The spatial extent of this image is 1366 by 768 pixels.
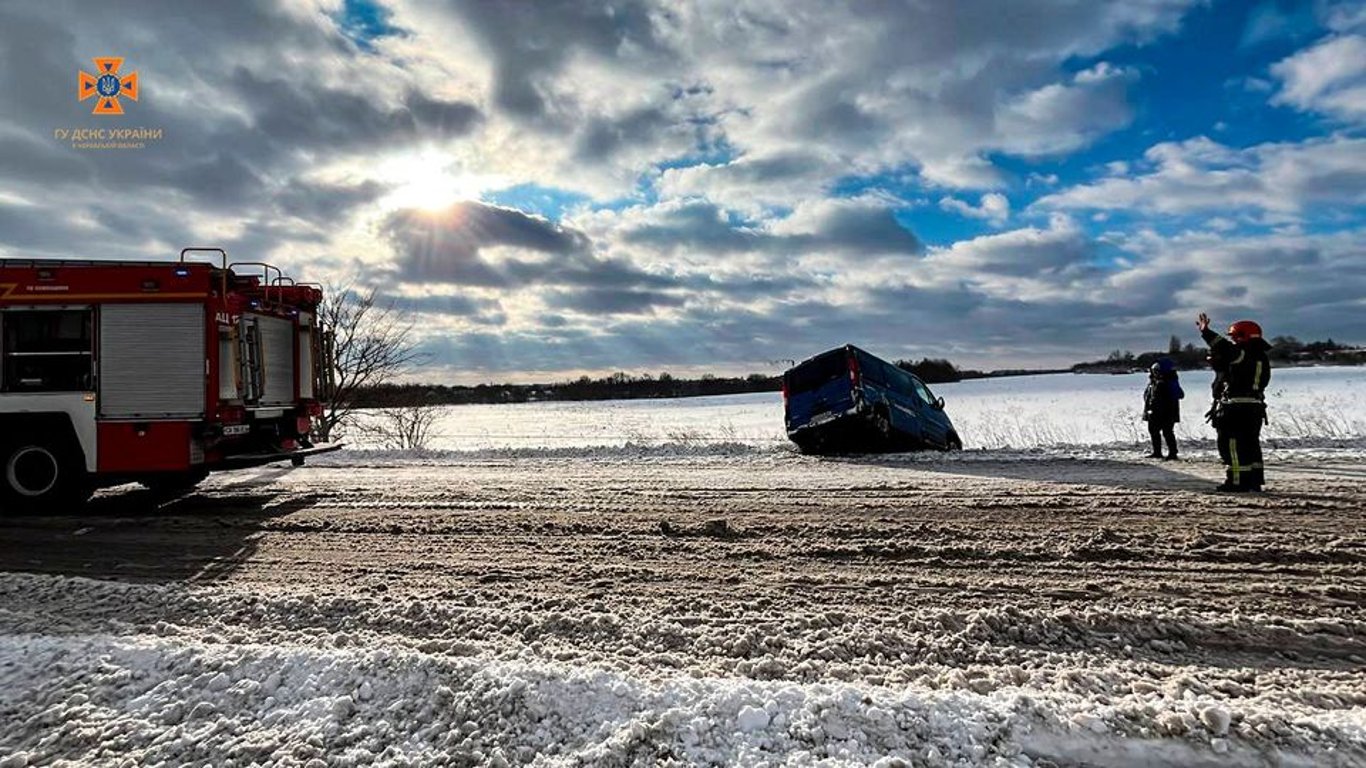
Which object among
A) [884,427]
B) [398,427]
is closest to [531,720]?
[884,427]

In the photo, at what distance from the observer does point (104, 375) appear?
299 inches

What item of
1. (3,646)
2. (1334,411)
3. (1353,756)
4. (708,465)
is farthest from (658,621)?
(1334,411)

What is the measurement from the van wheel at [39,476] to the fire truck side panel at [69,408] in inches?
11.3

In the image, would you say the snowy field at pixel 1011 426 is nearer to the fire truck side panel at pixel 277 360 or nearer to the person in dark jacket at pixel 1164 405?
the person in dark jacket at pixel 1164 405

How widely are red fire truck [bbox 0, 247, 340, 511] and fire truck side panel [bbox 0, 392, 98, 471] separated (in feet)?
0.04

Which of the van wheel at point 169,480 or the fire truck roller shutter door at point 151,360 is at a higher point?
the fire truck roller shutter door at point 151,360

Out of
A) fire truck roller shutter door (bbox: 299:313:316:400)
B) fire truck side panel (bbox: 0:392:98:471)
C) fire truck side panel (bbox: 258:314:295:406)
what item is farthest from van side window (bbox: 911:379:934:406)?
fire truck side panel (bbox: 0:392:98:471)

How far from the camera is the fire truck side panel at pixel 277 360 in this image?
8812 millimetres

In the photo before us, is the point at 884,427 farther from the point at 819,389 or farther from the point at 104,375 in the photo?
the point at 104,375

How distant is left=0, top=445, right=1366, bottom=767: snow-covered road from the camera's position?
114 inches

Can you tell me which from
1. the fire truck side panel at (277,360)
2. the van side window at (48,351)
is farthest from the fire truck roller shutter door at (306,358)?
the van side window at (48,351)

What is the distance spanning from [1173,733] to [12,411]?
10.5 metres

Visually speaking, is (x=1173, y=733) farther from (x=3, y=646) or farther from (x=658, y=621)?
(x=3, y=646)

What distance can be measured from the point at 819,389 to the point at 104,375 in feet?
33.3
